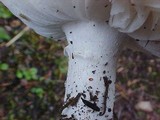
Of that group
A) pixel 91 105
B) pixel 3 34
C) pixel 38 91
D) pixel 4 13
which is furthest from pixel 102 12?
pixel 4 13

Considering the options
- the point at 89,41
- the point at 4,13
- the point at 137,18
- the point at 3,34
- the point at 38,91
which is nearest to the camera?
the point at 137,18

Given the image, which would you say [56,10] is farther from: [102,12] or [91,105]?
[91,105]

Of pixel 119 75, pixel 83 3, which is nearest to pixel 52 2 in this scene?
pixel 83 3

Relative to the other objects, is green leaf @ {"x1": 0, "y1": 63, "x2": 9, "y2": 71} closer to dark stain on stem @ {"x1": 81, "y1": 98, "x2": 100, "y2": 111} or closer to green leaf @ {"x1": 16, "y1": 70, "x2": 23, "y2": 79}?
green leaf @ {"x1": 16, "y1": 70, "x2": 23, "y2": 79}

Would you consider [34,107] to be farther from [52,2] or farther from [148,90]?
[52,2]

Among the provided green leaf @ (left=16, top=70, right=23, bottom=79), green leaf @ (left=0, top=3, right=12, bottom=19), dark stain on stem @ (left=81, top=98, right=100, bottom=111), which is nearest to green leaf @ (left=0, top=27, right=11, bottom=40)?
green leaf @ (left=0, top=3, right=12, bottom=19)

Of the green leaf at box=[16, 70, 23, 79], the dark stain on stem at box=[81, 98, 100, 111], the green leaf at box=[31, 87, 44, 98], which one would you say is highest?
the green leaf at box=[16, 70, 23, 79]
